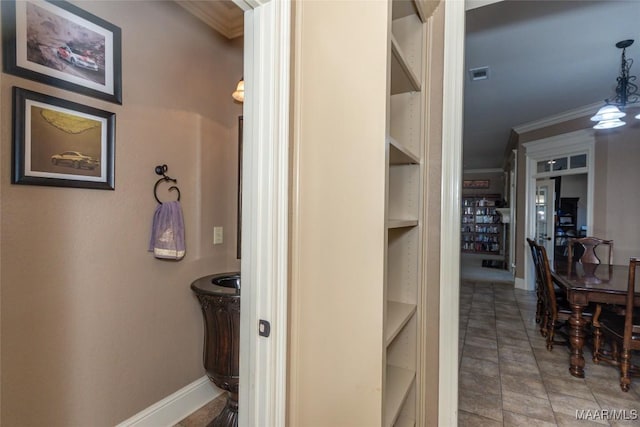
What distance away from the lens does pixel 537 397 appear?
7.45 ft

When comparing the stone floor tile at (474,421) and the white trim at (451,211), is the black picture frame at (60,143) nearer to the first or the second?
the white trim at (451,211)

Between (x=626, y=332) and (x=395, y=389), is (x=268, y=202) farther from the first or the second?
(x=626, y=332)

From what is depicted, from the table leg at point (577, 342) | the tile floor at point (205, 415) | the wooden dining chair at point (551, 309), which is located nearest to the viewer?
the tile floor at point (205, 415)

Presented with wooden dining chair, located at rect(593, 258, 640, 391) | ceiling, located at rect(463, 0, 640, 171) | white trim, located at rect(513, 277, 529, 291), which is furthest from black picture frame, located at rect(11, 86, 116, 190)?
white trim, located at rect(513, 277, 529, 291)

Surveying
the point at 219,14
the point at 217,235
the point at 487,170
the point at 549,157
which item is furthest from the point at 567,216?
the point at 219,14

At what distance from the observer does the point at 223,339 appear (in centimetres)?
171

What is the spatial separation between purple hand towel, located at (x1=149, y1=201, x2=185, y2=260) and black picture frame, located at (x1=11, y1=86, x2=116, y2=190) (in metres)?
0.29

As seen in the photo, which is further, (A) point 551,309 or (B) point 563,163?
(B) point 563,163

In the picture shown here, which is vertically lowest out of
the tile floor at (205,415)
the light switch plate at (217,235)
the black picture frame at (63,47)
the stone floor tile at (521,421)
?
the stone floor tile at (521,421)

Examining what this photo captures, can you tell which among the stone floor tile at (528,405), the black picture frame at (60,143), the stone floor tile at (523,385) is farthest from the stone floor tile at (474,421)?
the black picture frame at (60,143)

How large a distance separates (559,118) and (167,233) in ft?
18.6

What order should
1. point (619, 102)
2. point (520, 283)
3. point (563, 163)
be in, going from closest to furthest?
point (619, 102) < point (563, 163) < point (520, 283)

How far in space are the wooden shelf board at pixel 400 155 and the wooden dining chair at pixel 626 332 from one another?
6.19ft

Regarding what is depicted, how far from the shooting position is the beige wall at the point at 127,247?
132 centimetres
